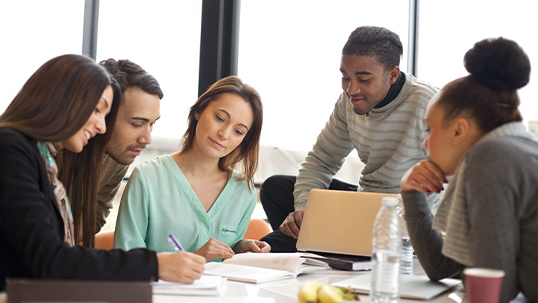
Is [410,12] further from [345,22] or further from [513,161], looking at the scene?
[513,161]

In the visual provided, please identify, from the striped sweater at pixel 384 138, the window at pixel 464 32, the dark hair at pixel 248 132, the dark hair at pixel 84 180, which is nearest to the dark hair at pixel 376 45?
the striped sweater at pixel 384 138

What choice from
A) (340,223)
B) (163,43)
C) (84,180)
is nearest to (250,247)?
(340,223)

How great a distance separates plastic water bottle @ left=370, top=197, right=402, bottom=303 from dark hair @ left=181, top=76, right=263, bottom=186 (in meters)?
0.98

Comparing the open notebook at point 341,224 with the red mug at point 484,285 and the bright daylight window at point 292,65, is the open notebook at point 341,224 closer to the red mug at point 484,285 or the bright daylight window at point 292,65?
the red mug at point 484,285

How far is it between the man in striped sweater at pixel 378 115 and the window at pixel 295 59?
2.81 ft

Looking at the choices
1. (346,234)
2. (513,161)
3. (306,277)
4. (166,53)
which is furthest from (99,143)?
(166,53)

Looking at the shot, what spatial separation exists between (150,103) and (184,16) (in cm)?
159

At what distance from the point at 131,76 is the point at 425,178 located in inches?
47.4

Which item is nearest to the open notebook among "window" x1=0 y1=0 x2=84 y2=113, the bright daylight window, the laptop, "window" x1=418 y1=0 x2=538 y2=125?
the laptop

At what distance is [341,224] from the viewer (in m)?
1.72

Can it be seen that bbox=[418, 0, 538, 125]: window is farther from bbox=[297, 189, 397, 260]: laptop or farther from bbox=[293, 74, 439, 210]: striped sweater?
bbox=[297, 189, 397, 260]: laptop

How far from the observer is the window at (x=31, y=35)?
3232mm

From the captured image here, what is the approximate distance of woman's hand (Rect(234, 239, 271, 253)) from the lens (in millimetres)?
1855

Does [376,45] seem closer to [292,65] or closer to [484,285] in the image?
[292,65]
